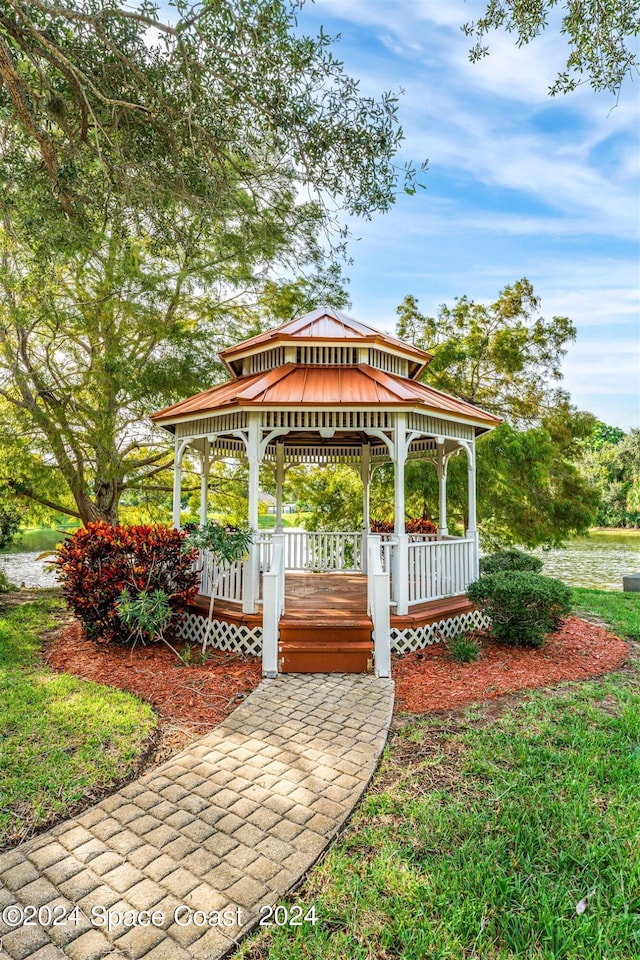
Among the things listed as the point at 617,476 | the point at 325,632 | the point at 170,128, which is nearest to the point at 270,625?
the point at 325,632

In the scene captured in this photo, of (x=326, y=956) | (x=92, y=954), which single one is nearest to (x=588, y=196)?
(x=326, y=956)

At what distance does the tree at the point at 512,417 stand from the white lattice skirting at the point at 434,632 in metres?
4.65

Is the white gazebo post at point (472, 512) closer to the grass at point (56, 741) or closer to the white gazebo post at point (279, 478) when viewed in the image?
the white gazebo post at point (279, 478)

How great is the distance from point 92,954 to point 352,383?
684 centimetres

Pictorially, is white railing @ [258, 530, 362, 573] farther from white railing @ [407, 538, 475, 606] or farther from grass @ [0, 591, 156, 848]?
grass @ [0, 591, 156, 848]

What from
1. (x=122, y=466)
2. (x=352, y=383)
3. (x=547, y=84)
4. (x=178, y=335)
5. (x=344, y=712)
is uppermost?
(x=547, y=84)

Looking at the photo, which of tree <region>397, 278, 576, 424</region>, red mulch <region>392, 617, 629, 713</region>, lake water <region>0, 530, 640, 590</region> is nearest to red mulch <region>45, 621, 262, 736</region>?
red mulch <region>392, 617, 629, 713</region>

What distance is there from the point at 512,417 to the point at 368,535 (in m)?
8.81

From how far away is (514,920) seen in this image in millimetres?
2438

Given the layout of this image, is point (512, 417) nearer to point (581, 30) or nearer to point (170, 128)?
point (581, 30)

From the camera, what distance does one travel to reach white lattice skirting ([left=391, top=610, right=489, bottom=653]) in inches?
274

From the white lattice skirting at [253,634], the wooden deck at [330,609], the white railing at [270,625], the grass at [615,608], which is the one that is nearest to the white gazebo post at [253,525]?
the wooden deck at [330,609]

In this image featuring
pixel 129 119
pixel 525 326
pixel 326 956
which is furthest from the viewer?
pixel 525 326

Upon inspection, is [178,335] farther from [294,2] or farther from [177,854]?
[177,854]
